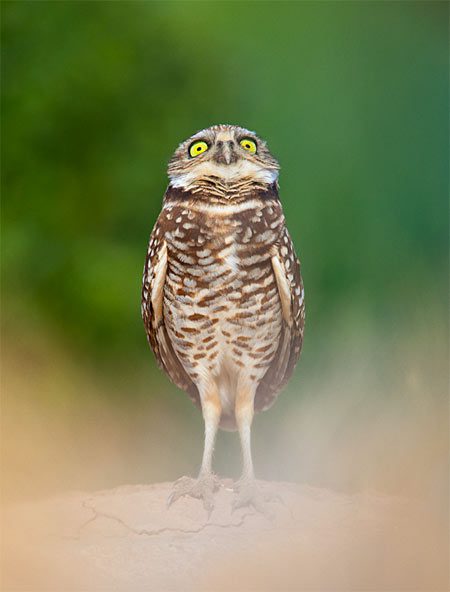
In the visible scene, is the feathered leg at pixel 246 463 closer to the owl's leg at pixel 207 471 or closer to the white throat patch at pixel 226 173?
the owl's leg at pixel 207 471

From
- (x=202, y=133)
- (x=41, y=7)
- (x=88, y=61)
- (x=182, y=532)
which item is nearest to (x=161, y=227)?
(x=202, y=133)

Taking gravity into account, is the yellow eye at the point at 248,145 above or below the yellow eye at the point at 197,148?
above

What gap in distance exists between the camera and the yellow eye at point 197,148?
1.26m

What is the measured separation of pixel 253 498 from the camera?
1.37 metres

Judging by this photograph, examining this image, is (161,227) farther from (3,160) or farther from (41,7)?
(41,7)

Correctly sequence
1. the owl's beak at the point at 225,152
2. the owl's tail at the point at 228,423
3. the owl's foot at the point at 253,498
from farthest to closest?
the owl's tail at the point at 228,423
the owl's foot at the point at 253,498
the owl's beak at the point at 225,152

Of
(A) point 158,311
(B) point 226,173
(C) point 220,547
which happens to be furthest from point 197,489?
(B) point 226,173

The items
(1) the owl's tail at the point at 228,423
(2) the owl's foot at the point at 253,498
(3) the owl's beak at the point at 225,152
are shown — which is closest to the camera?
(3) the owl's beak at the point at 225,152

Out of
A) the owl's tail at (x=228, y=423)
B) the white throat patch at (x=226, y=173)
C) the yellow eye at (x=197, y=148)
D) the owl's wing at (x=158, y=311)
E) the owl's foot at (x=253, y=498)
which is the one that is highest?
the yellow eye at (x=197, y=148)

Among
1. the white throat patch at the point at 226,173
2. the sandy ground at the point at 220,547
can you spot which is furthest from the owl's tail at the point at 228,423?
the white throat patch at the point at 226,173

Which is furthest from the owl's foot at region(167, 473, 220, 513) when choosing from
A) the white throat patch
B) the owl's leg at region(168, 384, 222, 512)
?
the white throat patch

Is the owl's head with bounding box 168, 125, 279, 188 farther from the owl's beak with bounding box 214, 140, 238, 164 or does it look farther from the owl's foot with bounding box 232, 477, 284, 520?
the owl's foot with bounding box 232, 477, 284, 520

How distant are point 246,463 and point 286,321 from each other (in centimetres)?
25

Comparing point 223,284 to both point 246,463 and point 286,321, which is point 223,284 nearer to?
point 286,321
